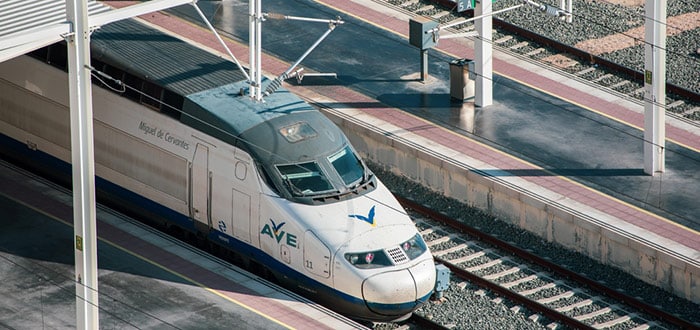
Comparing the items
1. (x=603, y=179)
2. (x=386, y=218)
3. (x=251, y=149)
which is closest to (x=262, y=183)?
(x=251, y=149)

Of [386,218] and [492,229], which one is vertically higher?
[386,218]

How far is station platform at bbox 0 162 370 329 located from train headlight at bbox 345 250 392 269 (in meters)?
1.04

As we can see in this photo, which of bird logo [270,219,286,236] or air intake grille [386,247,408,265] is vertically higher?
bird logo [270,219,286,236]

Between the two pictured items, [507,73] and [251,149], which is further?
[507,73]

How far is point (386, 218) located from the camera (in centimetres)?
2441

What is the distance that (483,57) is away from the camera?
32.7 meters

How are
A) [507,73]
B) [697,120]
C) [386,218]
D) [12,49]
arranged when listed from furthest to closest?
[507,73], [697,120], [386,218], [12,49]

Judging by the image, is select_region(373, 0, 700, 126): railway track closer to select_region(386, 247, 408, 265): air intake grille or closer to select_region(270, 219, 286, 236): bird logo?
select_region(386, 247, 408, 265): air intake grille

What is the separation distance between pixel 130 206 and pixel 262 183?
13.9 ft

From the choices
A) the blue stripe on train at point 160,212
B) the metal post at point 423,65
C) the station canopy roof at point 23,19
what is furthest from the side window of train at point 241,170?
the metal post at point 423,65

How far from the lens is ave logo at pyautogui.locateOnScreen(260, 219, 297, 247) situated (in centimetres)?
2419

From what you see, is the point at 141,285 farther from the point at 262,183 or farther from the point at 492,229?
the point at 492,229

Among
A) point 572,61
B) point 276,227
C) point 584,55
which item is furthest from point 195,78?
point 584,55

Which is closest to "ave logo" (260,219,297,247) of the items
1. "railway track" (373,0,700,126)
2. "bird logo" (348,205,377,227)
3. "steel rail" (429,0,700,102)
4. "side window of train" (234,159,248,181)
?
"side window of train" (234,159,248,181)
